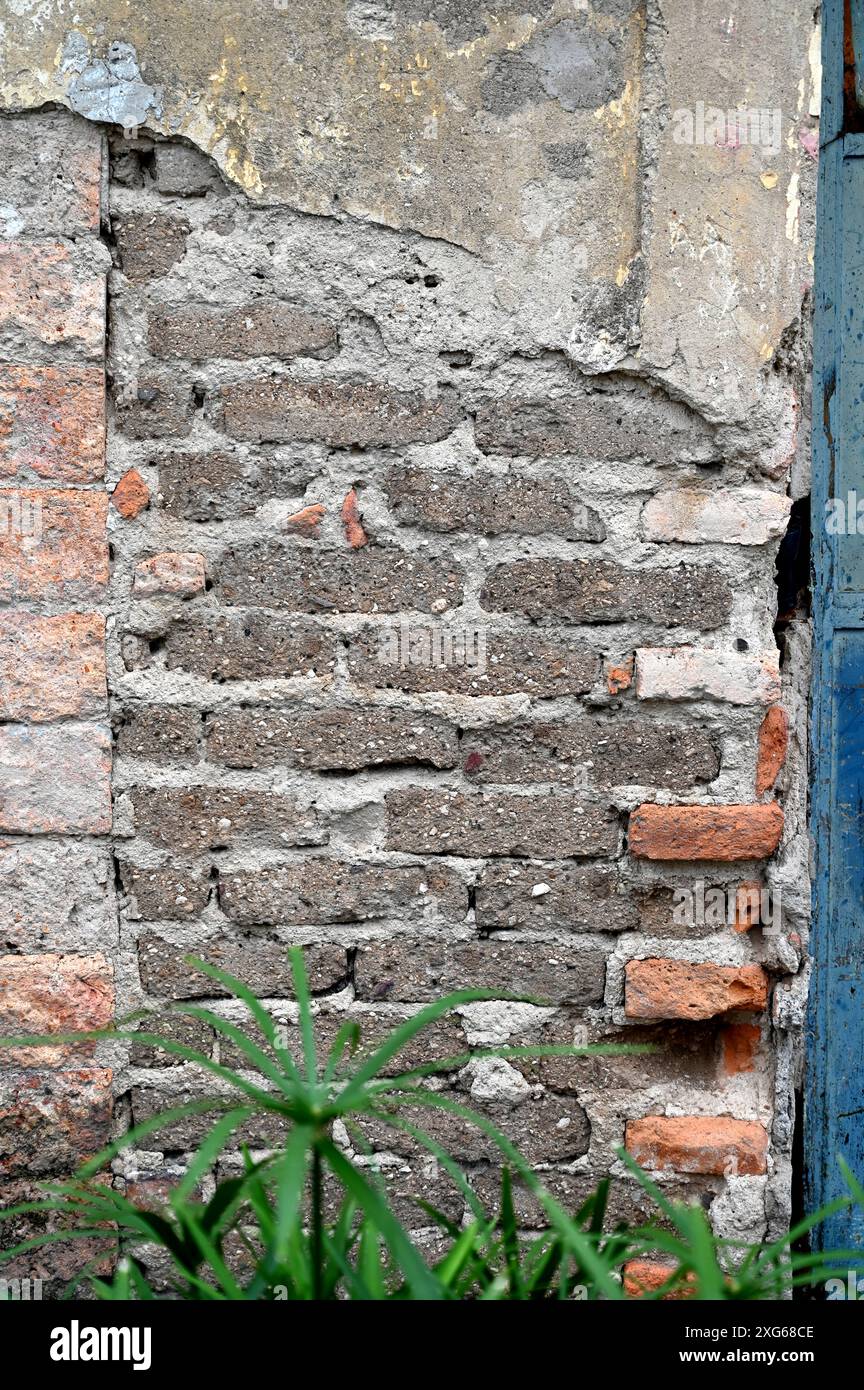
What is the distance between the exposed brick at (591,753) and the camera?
188cm

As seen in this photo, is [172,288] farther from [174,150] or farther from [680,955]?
[680,955]

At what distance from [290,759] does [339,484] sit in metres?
0.47

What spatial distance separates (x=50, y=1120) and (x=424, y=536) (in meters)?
1.15

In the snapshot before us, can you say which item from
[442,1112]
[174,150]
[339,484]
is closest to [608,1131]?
[442,1112]

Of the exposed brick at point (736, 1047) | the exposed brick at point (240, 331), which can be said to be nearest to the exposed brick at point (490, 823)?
the exposed brick at point (736, 1047)

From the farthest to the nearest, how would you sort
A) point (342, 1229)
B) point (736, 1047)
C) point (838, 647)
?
point (838, 647) < point (736, 1047) < point (342, 1229)

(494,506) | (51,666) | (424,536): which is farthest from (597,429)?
(51,666)

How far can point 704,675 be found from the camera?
73.9 inches

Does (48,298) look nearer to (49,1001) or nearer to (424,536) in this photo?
(424,536)

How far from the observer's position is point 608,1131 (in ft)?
6.21

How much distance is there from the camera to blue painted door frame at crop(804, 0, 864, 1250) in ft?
6.90

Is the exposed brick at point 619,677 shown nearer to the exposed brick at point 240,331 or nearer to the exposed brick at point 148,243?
the exposed brick at point 240,331
